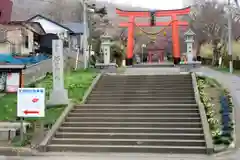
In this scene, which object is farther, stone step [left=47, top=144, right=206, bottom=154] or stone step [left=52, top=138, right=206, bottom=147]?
stone step [left=52, top=138, right=206, bottom=147]

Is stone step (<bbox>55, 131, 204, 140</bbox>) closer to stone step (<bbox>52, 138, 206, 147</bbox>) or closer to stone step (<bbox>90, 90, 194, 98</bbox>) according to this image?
stone step (<bbox>52, 138, 206, 147</bbox>)

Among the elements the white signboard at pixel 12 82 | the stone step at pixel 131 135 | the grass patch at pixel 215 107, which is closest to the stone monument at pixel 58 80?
the stone step at pixel 131 135

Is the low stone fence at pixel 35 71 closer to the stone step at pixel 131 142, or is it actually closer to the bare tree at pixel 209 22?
the stone step at pixel 131 142

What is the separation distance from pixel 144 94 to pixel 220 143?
6616 millimetres

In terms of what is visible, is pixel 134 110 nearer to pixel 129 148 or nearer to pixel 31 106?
pixel 129 148

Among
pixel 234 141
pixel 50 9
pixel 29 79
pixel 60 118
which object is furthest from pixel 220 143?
pixel 50 9

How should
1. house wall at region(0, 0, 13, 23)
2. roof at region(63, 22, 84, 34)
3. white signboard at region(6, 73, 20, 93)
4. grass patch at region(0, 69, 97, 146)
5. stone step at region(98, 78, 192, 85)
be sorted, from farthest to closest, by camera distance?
roof at region(63, 22, 84, 34), house wall at region(0, 0, 13, 23), white signboard at region(6, 73, 20, 93), stone step at region(98, 78, 192, 85), grass patch at region(0, 69, 97, 146)

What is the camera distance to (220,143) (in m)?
11.9

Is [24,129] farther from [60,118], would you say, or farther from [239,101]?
[239,101]

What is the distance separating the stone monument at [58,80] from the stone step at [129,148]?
3.99 meters

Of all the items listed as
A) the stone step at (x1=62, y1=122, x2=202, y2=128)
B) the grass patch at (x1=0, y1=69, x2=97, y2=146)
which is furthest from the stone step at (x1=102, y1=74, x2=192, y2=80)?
the stone step at (x1=62, y1=122, x2=202, y2=128)

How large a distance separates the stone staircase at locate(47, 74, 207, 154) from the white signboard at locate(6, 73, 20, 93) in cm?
492

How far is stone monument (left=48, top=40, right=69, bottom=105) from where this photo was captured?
1623 cm

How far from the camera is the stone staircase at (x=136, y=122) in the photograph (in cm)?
1233
